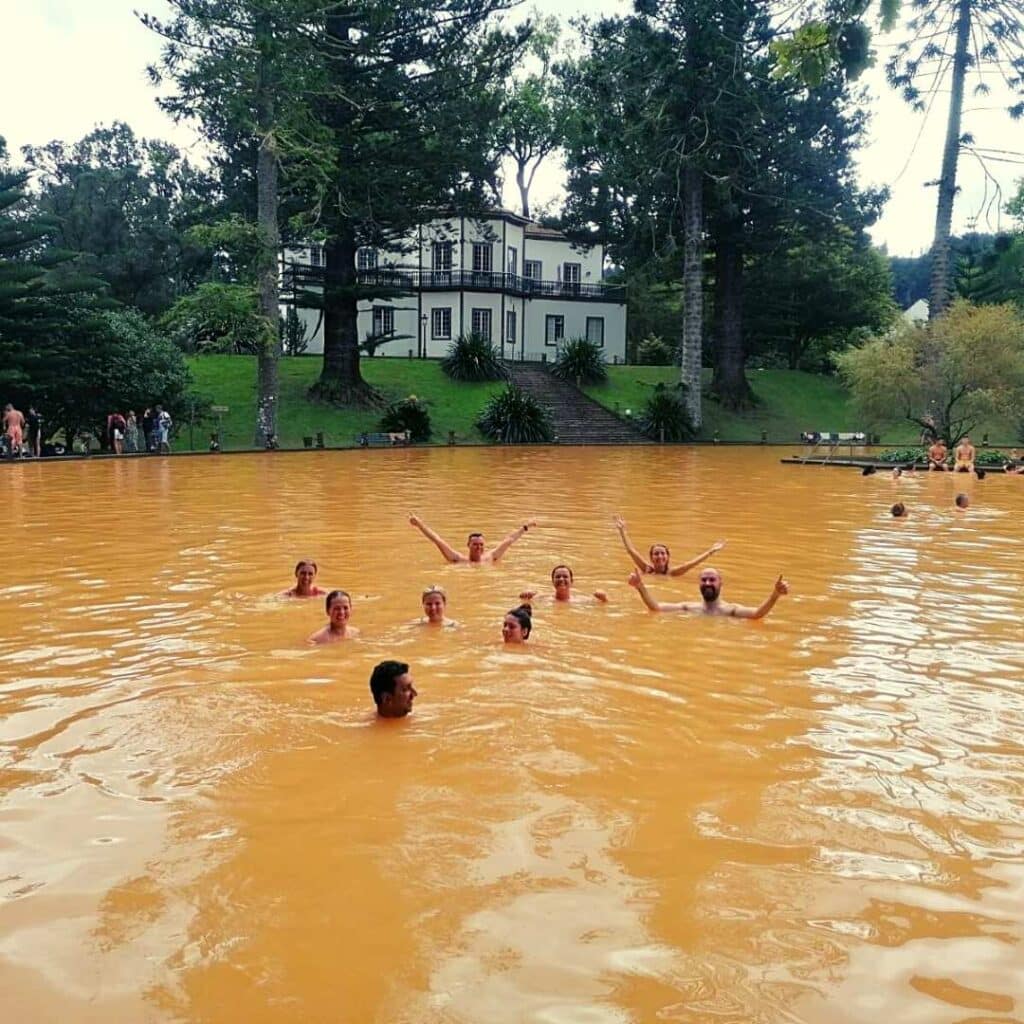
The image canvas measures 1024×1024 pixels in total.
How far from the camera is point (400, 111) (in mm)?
34406

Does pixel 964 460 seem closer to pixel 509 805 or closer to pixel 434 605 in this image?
pixel 434 605

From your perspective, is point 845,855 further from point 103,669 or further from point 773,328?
point 773,328

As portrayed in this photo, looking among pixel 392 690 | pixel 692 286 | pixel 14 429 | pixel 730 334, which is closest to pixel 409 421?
pixel 692 286

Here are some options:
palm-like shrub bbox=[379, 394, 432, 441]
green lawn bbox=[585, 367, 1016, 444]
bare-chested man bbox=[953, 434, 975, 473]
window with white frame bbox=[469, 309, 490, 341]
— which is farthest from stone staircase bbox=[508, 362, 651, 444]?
bare-chested man bbox=[953, 434, 975, 473]

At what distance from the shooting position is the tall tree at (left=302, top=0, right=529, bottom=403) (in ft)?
106

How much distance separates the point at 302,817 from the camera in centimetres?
459

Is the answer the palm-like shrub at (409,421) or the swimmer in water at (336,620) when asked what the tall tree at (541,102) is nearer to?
the palm-like shrub at (409,421)

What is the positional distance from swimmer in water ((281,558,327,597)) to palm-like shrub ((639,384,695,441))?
32.7m

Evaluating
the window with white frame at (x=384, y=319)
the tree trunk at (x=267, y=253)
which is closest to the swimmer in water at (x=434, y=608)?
the tree trunk at (x=267, y=253)

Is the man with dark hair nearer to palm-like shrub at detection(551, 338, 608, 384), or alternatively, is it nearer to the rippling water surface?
the rippling water surface

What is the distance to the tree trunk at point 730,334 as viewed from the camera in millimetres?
46344

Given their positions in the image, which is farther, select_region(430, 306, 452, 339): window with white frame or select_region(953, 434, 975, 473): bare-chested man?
select_region(430, 306, 452, 339): window with white frame

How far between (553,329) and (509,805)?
54131 mm

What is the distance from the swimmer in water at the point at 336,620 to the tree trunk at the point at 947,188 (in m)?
29.5
